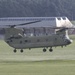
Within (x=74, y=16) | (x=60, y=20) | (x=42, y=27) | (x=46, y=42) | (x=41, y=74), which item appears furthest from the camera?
(x=74, y=16)

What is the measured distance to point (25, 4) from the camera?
188 m

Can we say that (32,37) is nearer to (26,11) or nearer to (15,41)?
(15,41)

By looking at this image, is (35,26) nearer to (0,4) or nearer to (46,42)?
(46,42)

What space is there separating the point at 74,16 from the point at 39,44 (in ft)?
487

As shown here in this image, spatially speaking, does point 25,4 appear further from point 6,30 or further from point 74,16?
point 6,30

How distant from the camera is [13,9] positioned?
178 m

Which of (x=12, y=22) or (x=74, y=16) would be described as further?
(x=74, y=16)

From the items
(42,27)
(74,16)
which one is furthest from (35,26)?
(74,16)

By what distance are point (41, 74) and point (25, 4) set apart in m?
163


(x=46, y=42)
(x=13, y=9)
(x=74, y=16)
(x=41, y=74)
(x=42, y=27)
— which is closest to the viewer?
(x=41, y=74)

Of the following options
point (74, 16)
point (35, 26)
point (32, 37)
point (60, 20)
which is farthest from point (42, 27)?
point (74, 16)

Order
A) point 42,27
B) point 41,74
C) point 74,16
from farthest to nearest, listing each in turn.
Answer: point 74,16
point 42,27
point 41,74

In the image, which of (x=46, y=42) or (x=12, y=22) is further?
(x=12, y=22)

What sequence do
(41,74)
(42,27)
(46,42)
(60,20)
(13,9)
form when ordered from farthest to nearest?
(13,9) → (60,20) → (42,27) → (46,42) → (41,74)
